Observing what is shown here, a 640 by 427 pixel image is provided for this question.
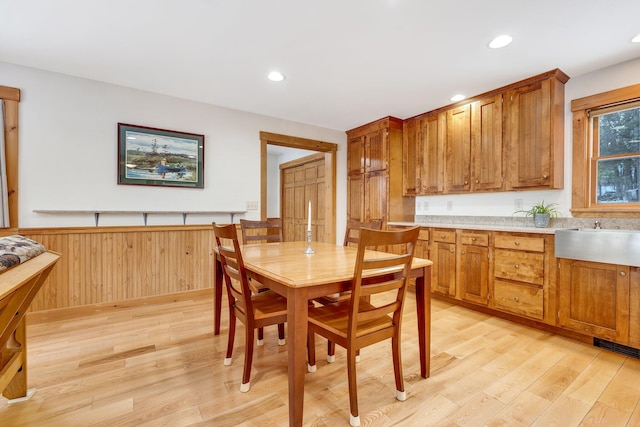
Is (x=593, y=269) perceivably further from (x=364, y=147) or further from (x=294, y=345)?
(x=364, y=147)

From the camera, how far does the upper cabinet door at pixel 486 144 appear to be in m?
3.11

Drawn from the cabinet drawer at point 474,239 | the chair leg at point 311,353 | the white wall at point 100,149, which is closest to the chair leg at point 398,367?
the chair leg at point 311,353

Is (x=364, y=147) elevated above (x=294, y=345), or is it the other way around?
(x=364, y=147)

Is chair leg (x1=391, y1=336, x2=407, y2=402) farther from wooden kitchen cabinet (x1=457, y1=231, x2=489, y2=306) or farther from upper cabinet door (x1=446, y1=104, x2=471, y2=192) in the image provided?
upper cabinet door (x1=446, y1=104, x2=471, y2=192)

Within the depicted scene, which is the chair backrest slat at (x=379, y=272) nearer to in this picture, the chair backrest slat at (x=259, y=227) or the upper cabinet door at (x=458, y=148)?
the chair backrest slat at (x=259, y=227)

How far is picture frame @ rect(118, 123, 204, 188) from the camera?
310 centimetres

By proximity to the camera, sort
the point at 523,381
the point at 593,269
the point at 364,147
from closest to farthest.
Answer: the point at 523,381
the point at 593,269
the point at 364,147

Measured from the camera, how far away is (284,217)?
20.8 ft

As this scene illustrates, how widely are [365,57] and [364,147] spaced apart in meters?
2.01

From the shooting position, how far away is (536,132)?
281cm

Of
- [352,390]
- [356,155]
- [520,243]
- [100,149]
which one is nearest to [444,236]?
[520,243]

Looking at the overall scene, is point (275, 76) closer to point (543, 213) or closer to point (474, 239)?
point (474, 239)

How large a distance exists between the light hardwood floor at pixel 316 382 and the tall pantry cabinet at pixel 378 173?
1.90 m

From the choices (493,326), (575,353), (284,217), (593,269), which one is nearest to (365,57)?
(593,269)
